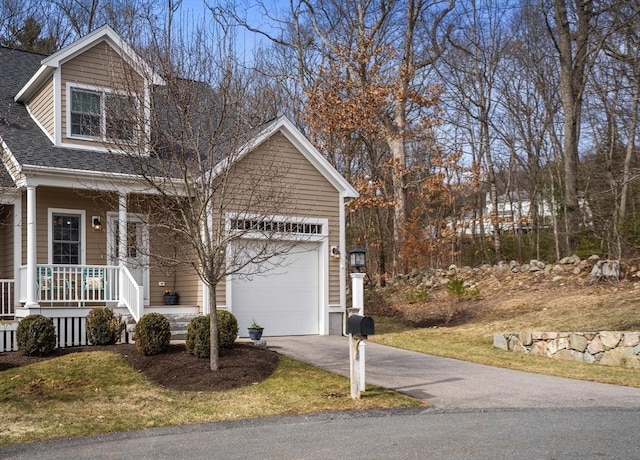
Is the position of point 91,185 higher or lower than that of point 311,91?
lower

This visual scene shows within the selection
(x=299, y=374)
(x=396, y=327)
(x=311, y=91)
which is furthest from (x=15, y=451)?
(x=311, y=91)

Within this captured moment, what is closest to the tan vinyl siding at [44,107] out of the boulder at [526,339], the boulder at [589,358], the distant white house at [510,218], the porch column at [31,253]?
the porch column at [31,253]

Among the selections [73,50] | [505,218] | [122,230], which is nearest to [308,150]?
[122,230]

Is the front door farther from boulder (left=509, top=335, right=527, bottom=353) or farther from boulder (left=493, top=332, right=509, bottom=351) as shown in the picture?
boulder (left=509, top=335, right=527, bottom=353)

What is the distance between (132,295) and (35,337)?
8.76 ft

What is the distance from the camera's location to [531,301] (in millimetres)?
16812

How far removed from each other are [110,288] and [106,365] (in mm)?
3641

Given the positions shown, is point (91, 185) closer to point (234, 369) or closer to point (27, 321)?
point (27, 321)

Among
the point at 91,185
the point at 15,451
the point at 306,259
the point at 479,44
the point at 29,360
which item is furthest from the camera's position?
the point at 479,44

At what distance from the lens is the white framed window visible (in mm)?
14648

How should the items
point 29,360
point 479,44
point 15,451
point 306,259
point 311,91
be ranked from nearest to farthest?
point 15,451
point 29,360
point 306,259
point 311,91
point 479,44

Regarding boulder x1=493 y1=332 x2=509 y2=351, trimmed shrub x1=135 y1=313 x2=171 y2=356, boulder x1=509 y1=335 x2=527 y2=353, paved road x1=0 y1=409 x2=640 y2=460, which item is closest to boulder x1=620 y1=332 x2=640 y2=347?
boulder x1=509 y1=335 x2=527 y2=353

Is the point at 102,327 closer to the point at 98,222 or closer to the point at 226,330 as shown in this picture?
the point at 226,330

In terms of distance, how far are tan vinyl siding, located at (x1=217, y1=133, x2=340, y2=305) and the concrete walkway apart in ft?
10.0
